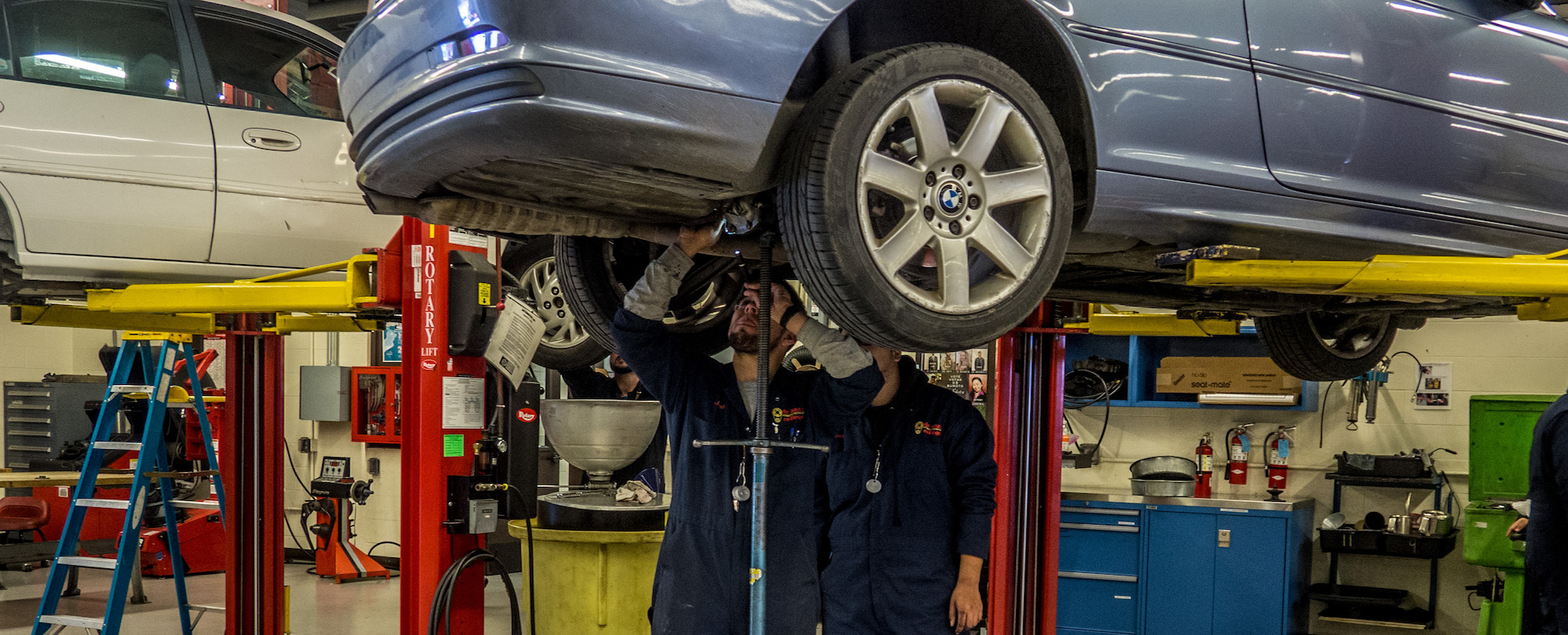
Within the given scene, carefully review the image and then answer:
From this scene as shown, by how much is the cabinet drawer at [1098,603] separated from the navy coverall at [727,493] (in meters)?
4.11

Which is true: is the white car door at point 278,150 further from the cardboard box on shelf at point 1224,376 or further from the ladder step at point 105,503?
the cardboard box on shelf at point 1224,376

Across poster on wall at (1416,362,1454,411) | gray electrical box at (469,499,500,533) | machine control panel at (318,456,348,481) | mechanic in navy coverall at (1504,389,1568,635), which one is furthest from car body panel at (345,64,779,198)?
machine control panel at (318,456,348,481)

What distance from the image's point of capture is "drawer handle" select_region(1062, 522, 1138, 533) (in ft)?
21.1

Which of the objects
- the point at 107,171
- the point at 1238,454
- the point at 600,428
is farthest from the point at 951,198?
the point at 1238,454

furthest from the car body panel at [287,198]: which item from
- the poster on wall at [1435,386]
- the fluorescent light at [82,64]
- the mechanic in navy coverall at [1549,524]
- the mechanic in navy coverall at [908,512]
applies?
the poster on wall at [1435,386]

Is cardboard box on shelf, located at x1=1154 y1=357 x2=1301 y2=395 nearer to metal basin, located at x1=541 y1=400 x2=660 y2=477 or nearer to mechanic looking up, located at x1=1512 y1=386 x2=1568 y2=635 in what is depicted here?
mechanic looking up, located at x1=1512 y1=386 x2=1568 y2=635

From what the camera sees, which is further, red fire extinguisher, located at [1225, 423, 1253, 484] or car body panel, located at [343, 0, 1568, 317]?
red fire extinguisher, located at [1225, 423, 1253, 484]

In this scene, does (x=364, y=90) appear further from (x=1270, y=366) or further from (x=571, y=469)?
(x=571, y=469)

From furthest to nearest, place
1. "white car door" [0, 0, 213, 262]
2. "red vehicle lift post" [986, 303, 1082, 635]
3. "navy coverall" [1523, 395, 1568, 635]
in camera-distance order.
→ "red vehicle lift post" [986, 303, 1082, 635] → "white car door" [0, 0, 213, 262] → "navy coverall" [1523, 395, 1568, 635]

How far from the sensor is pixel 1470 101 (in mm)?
2443

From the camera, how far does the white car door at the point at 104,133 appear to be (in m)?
3.21

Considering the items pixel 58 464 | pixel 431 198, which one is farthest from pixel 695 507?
pixel 58 464

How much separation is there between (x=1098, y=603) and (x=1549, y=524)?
3801 mm

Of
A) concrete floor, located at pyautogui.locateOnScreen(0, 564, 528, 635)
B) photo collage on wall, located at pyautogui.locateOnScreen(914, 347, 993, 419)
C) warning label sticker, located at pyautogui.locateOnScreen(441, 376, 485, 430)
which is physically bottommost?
concrete floor, located at pyautogui.locateOnScreen(0, 564, 528, 635)
